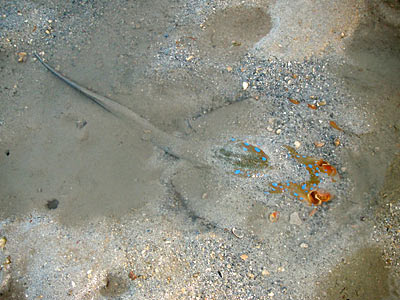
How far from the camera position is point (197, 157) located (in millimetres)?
4277

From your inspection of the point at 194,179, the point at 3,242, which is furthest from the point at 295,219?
the point at 3,242

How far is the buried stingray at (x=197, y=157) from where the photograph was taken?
13.4 feet

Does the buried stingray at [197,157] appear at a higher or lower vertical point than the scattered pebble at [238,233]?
higher

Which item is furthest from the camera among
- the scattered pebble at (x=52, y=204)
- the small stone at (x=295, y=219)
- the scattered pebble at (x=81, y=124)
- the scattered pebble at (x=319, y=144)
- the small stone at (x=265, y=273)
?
the scattered pebble at (x=81, y=124)

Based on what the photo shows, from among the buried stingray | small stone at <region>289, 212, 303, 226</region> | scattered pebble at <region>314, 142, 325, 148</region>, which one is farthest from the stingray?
scattered pebble at <region>314, 142, 325, 148</region>

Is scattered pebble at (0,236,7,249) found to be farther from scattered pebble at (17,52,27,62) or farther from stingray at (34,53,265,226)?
scattered pebble at (17,52,27,62)

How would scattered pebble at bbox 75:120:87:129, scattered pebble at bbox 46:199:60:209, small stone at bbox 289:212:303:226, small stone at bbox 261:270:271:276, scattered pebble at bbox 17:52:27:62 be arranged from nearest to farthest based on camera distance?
small stone at bbox 261:270:271:276
small stone at bbox 289:212:303:226
scattered pebble at bbox 46:199:60:209
scattered pebble at bbox 75:120:87:129
scattered pebble at bbox 17:52:27:62

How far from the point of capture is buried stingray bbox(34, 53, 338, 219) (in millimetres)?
4070

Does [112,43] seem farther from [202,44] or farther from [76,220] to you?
[76,220]

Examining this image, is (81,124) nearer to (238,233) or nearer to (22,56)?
(22,56)

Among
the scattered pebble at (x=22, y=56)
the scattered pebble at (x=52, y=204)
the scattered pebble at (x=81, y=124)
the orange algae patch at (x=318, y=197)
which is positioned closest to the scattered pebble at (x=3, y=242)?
the scattered pebble at (x=52, y=204)

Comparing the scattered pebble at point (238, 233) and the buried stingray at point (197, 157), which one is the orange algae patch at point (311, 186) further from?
the scattered pebble at point (238, 233)

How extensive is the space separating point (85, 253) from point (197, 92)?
2758mm

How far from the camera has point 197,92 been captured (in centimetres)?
452
